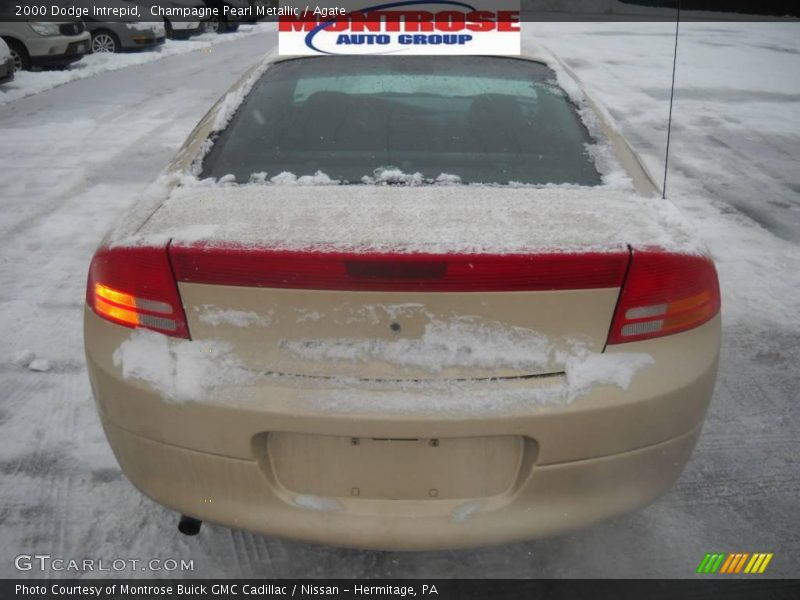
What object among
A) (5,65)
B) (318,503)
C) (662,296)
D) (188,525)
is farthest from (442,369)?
(5,65)

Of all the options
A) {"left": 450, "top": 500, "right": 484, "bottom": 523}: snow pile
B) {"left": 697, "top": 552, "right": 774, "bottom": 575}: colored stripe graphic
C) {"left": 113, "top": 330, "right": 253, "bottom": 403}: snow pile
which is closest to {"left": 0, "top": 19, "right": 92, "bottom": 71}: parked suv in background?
{"left": 113, "top": 330, "right": 253, "bottom": 403}: snow pile

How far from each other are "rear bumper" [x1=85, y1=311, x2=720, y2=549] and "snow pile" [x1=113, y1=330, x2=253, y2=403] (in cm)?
3

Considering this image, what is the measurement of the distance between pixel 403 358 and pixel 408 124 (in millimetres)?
1153

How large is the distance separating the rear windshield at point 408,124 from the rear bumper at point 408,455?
78cm

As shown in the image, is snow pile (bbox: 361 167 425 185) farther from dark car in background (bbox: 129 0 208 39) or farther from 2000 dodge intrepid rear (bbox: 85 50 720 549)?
dark car in background (bbox: 129 0 208 39)

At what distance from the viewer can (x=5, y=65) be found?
35.1 ft

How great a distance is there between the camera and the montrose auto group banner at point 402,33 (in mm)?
3102

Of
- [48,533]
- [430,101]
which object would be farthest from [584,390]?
[48,533]

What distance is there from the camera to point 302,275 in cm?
172

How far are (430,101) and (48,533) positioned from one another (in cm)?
205

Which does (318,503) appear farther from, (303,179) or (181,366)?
(303,179)

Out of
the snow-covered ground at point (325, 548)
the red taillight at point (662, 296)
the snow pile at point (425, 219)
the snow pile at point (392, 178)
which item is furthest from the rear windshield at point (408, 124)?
the snow-covered ground at point (325, 548)

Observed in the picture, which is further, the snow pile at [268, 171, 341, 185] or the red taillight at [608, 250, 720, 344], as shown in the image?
the snow pile at [268, 171, 341, 185]

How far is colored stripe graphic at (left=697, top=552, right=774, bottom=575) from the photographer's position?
2262mm
